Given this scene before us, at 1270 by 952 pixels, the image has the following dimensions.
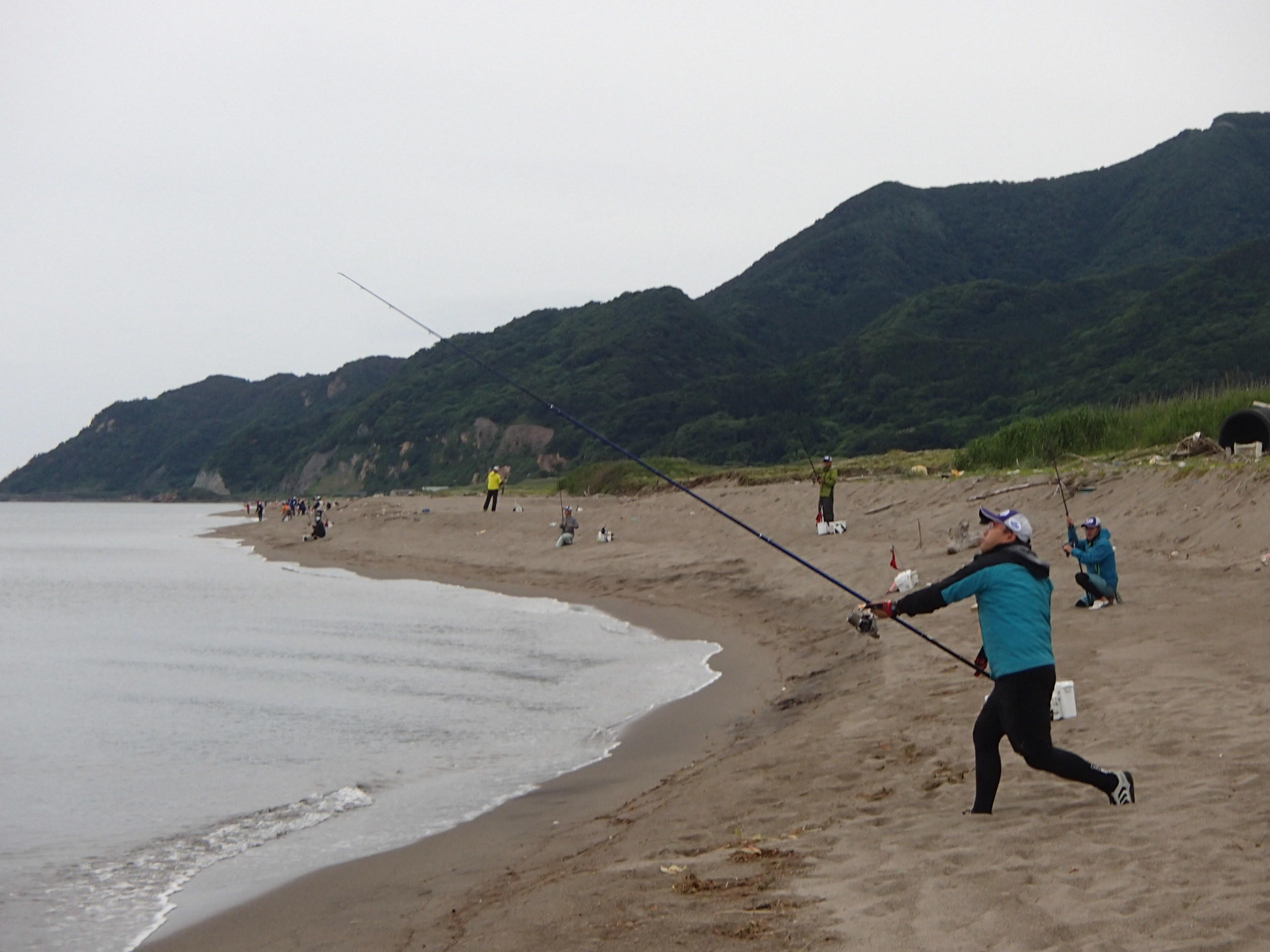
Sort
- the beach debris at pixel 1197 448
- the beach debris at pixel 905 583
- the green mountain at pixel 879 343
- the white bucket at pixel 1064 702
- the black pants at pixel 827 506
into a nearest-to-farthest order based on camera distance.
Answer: the white bucket at pixel 1064 702 < the beach debris at pixel 905 583 < the beach debris at pixel 1197 448 < the black pants at pixel 827 506 < the green mountain at pixel 879 343

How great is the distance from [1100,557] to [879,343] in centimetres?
9165

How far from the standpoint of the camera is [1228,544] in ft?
46.6

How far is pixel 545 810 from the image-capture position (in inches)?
304

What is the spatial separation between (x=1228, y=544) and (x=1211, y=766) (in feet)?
29.2

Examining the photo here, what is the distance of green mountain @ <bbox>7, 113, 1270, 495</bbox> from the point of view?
270ft

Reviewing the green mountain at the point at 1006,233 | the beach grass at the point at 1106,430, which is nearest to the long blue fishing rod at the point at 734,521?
the beach grass at the point at 1106,430

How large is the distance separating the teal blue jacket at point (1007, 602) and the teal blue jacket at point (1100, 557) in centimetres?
629

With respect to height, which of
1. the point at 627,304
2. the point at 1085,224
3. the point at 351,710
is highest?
the point at 1085,224

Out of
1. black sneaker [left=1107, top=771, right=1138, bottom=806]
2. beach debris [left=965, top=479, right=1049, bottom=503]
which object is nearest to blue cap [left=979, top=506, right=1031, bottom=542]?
black sneaker [left=1107, top=771, right=1138, bottom=806]

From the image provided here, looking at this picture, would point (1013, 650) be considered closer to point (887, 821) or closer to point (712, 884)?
point (887, 821)

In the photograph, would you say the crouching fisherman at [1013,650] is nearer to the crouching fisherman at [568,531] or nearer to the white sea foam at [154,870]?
the white sea foam at [154,870]

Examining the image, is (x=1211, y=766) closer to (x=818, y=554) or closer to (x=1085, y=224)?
(x=818, y=554)

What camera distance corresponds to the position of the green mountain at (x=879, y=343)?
82250 mm

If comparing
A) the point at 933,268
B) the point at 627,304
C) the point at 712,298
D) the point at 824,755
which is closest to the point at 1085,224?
the point at 933,268
